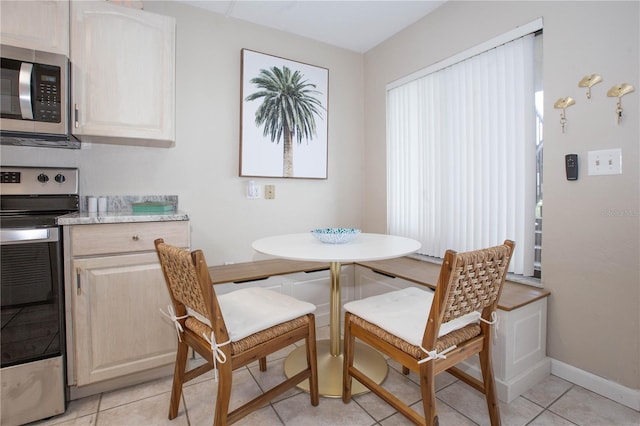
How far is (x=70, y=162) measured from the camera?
201 centimetres

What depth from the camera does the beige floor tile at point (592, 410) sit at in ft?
4.87

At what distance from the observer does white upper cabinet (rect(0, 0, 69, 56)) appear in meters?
1.58

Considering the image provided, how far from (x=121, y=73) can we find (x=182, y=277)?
138 cm

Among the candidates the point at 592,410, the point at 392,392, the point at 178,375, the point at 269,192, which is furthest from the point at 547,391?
the point at 269,192

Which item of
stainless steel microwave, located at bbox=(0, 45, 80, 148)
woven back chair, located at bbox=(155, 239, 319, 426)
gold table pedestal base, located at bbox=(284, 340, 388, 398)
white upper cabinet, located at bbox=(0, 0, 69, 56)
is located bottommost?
gold table pedestal base, located at bbox=(284, 340, 388, 398)

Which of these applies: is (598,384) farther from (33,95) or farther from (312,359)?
(33,95)

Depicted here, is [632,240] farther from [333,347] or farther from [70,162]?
[70,162]

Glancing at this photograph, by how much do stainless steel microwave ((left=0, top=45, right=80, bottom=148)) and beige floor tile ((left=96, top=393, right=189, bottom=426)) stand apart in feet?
4.81

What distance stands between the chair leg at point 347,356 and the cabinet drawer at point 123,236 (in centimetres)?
104

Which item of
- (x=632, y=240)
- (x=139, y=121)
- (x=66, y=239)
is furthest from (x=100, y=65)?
(x=632, y=240)

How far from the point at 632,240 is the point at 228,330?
1.96m

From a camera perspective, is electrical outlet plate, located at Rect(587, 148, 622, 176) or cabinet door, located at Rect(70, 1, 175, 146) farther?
cabinet door, located at Rect(70, 1, 175, 146)

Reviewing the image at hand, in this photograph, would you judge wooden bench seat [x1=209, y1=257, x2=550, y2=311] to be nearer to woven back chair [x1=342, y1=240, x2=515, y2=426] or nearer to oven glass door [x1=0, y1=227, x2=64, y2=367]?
woven back chair [x1=342, y1=240, x2=515, y2=426]

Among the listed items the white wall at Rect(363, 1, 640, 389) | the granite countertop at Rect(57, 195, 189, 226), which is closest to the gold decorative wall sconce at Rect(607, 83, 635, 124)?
the white wall at Rect(363, 1, 640, 389)
